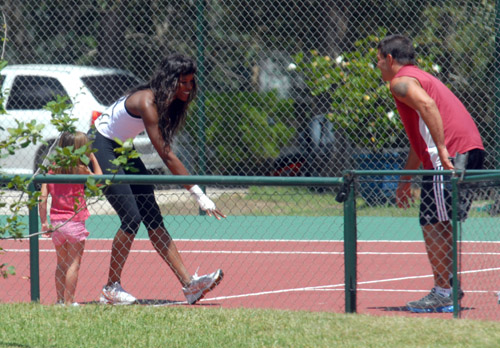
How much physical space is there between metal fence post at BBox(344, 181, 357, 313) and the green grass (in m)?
0.20

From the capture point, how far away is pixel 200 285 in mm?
6070

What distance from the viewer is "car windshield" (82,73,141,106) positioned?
463 inches

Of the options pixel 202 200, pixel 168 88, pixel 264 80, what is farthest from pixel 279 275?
pixel 264 80

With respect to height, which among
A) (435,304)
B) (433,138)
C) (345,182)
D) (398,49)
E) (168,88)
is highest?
(398,49)

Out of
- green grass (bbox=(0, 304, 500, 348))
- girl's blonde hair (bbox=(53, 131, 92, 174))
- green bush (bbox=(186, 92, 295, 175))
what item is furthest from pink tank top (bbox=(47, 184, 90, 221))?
green bush (bbox=(186, 92, 295, 175))

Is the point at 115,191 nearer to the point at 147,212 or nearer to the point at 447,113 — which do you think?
the point at 147,212

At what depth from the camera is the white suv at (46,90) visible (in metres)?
11.6

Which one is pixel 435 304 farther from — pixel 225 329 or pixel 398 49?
pixel 398 49

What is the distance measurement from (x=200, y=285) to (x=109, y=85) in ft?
20.8

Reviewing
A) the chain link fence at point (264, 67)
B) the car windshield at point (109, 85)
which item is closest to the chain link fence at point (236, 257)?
the chain link fence at point (264, 67)

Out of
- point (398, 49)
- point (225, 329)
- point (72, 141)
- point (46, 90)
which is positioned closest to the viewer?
point (225, 329)

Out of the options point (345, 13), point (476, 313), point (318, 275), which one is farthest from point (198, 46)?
point (476, 313)

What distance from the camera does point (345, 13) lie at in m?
10.9

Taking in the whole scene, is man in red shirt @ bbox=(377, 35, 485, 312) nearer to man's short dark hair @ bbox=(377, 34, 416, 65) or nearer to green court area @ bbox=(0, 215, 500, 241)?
man's short dark hair @ bbox=(377, 34, 416, 65)
